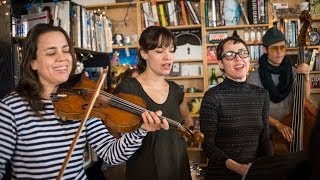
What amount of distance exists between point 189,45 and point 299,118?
6.55 ft

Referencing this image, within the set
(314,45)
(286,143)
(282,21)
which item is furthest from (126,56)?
(286,143)

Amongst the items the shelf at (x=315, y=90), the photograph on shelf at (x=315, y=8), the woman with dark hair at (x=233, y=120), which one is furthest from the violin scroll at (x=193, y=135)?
the photograph on shelf at (x=315, y=8)

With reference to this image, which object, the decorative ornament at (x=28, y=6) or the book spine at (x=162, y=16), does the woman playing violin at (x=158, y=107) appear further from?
the book spine at (x=162, y=16)

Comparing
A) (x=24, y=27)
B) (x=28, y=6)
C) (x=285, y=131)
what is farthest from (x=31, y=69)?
(x=285, y=131)

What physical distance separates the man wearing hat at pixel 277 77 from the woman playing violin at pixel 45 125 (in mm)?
1206

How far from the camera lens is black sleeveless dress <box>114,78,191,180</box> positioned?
1600 millimetres

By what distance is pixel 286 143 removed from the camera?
6.66 ft

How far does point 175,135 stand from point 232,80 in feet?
1.28

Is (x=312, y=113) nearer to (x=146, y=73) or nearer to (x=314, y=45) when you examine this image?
(x=146, y=73)

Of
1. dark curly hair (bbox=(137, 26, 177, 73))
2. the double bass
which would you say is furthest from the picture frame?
dark curly hair (bbox=(137, 26, 177, 73))

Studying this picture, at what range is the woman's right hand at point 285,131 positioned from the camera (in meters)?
2.00

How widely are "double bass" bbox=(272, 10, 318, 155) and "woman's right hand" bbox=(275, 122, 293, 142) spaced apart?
0.02m

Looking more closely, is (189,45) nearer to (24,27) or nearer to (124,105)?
(24,27)

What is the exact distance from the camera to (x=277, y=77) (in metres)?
2.44
